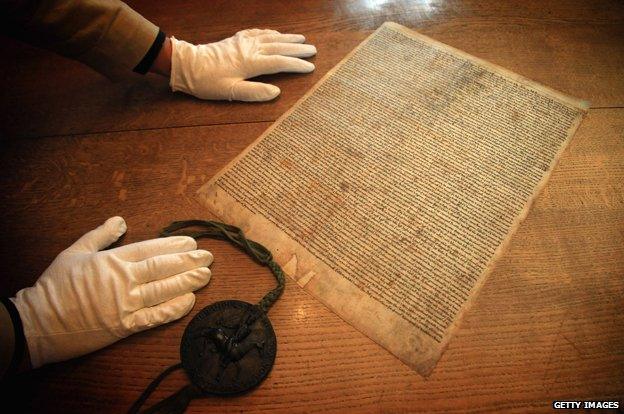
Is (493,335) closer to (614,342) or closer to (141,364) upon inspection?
(614,342)

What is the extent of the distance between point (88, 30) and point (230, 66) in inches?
10.9

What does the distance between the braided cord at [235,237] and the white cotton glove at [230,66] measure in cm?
33

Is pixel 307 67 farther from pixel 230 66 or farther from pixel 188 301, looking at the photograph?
pixel 188 301

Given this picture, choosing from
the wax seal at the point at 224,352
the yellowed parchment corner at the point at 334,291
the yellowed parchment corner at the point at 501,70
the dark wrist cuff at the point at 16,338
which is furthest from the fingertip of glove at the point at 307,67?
the dark wrist cuff at the point at 16,338

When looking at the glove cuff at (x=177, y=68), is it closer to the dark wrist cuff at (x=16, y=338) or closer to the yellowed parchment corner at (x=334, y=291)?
the yellowed parchment corner at (x=334, y=291)

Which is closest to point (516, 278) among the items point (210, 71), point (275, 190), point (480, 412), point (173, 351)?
point (480, 412)

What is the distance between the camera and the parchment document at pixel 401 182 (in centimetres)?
63

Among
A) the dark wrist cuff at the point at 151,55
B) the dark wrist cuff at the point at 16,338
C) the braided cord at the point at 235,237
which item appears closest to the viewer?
the dark wrist cuff at the point at 16,338

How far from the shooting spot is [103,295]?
0.56 meters

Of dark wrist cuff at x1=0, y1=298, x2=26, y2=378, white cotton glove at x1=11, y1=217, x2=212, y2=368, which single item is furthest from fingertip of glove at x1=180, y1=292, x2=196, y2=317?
dark wrist cuff at x1=0, y1=298, x2=26, y2=378

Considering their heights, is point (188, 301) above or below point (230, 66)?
below

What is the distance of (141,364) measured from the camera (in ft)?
1.88

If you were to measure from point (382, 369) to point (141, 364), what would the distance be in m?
0.37

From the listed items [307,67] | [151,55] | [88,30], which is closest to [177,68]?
[151,55]
